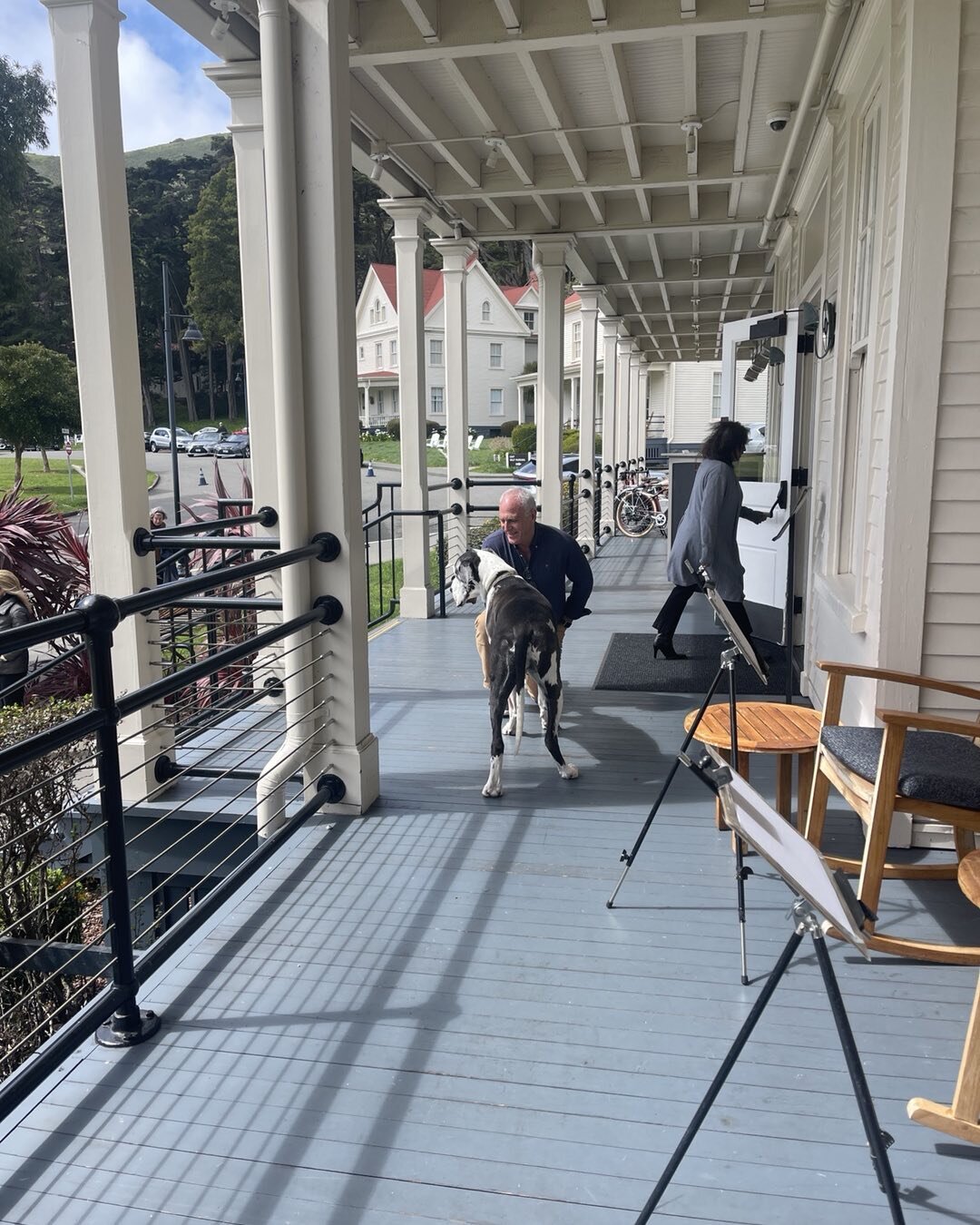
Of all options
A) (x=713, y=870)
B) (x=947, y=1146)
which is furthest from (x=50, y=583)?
(x=947, y=1146)

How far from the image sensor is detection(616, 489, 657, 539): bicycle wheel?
15000mm

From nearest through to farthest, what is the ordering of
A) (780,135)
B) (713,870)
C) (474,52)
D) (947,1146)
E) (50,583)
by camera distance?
(947,1146) < (713,870) < (474,52) < (50,583) < (780,135)

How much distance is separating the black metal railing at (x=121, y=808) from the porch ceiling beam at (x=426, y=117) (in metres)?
2.72

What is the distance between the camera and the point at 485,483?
9.03m

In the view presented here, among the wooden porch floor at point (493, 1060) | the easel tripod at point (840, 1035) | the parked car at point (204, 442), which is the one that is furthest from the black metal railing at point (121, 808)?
the parked car at point (204, 442)

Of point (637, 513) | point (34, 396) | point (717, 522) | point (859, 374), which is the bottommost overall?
point (637, 513)

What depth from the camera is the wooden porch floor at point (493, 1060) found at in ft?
5.71

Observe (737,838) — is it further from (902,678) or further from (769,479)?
(769,479)

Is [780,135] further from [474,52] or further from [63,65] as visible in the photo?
[63,65]

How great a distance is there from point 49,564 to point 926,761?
15.5 ft

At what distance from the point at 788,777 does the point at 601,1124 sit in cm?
157

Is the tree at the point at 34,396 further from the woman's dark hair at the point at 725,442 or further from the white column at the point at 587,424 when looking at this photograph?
the woman's dark hair at the point at 725,442

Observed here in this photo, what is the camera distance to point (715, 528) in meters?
5.39

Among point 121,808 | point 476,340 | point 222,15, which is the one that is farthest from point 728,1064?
point 476,340
